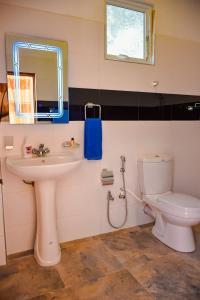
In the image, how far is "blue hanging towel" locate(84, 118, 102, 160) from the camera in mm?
2029

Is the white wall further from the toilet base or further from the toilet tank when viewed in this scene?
the toilet base

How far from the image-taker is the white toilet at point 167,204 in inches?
75.7

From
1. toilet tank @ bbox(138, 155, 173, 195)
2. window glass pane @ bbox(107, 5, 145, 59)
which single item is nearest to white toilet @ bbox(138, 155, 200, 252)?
toilet tank @ bbox(138, 155, 173, 195)

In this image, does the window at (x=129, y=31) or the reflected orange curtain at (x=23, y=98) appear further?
the window at (x=129, y=31)

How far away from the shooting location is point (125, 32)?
2.30 m

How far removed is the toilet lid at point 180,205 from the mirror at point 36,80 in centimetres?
113

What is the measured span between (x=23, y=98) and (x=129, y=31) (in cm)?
129

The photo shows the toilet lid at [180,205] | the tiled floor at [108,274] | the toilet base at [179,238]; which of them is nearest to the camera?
the tiled floor at [108,274]

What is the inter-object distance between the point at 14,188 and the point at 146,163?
1216 millimetres

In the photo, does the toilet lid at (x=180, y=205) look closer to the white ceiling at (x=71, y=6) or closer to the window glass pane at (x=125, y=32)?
the window glass pane at (x=125, y=32)

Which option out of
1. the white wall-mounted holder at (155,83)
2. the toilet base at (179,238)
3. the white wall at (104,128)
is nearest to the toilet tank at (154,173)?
the white wall at (104,128)

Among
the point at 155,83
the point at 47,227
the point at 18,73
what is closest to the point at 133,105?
the point at 155,83

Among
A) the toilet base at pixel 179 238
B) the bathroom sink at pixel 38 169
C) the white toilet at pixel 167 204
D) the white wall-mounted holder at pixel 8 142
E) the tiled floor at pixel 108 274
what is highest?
the white wall-mounted holder at pixel 8 142

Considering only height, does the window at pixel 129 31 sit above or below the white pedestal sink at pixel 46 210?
above
